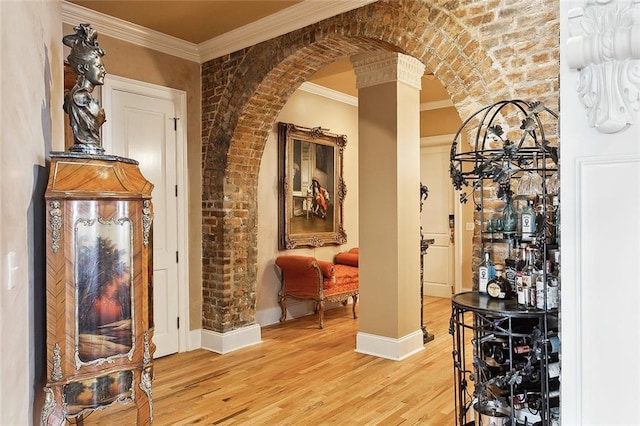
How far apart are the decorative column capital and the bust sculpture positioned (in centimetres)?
276

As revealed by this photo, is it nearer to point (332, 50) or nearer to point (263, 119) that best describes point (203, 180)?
point (263, 119)

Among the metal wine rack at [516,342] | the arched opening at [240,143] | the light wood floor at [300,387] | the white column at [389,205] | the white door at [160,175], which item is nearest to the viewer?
the metal wine rack at [516,342]

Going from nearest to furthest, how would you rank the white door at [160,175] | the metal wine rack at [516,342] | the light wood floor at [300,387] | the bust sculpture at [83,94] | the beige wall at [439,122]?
the metal wine rack at [516,342]
the bust sculpture at [83,94]
the light wood floor at [300,387]
the white door at [160,175]
the beige wall at [439,122]

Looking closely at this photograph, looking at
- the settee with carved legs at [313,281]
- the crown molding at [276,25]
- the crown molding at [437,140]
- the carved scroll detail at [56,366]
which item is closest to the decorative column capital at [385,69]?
the crown molding at [276,25]

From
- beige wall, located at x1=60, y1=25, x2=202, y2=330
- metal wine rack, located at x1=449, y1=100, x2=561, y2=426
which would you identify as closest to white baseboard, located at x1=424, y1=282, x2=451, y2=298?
beige wall, located at x1=60, y1=25, x2=202, y2=330

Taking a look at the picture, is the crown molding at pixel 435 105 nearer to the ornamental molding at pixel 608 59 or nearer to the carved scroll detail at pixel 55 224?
the ornamental molding at pixel 608 59

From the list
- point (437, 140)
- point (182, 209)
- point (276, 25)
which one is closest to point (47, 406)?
point (182, 209)

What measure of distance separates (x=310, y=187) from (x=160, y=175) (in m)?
2.33

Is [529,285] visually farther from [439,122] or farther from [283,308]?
[439,122]

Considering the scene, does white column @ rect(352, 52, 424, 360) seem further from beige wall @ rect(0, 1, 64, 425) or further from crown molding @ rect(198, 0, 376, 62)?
beige wall @ rect(0, 1, 64, 425)

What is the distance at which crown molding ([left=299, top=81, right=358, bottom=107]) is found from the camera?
237 inches

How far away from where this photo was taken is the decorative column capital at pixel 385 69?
4172 millimetres

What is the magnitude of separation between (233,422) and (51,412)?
139cm

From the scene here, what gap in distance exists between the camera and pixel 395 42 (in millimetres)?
3129
